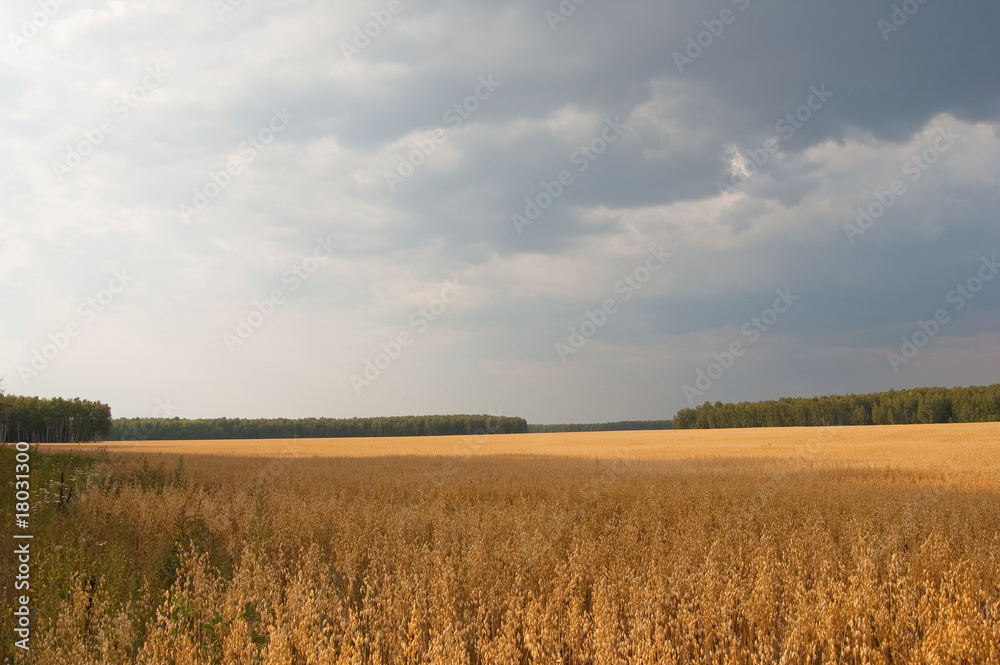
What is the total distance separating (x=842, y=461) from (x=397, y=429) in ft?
418

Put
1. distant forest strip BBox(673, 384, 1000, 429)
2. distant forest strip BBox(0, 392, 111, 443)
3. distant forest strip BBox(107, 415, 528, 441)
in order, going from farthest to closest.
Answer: distant forest strip BBox(107, 415, 528, 441) → distant forest strip BBox(673, 384, 1000, 429) → distant forest strip BBox(0, 392, 111, 443)

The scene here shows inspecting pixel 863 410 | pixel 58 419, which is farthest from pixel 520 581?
pixel 58 419

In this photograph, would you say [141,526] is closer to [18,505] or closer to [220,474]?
[18,505]

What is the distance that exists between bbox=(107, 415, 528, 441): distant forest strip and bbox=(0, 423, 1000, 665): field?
127m

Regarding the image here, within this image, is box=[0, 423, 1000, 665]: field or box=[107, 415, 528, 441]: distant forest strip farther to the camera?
box=[107, 415, 528, 441]: distant forest strip

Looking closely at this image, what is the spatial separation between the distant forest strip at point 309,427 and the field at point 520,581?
416 feet

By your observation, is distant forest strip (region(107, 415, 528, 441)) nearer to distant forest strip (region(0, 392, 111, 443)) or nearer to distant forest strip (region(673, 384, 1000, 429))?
distant forest strip (region(0, 392, 111, 443))

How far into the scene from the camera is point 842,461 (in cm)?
2097

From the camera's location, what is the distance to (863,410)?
111m

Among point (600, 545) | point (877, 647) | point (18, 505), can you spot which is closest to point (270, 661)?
point (600, 545)

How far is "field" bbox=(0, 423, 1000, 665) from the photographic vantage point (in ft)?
14.9

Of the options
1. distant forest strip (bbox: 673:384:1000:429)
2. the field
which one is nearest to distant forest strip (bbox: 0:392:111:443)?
the field

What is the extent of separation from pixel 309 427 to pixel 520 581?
14324 cm

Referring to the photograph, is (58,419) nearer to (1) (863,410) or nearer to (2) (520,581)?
(2) (520,581)
